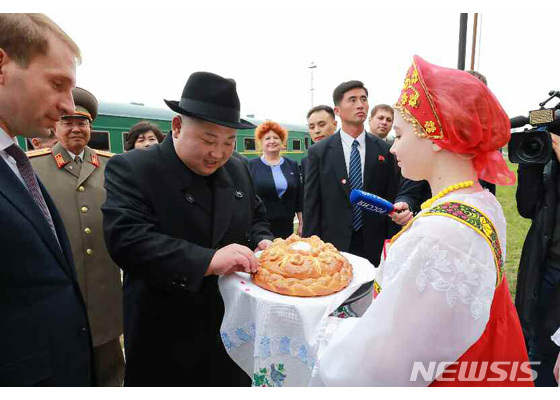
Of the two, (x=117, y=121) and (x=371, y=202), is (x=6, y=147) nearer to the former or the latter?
(x=371, y=202)

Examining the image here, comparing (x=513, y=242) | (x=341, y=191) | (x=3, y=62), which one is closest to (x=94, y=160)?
(x=3, y=62)

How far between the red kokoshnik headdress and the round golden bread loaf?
933 millimetres

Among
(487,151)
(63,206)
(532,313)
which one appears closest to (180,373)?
(63,206)

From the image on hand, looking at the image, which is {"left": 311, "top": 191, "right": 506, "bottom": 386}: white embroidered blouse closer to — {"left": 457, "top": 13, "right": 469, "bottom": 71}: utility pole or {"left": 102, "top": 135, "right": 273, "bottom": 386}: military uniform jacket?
{"left": 102, "top": 135, "right": 273, "bottom": 386}: military uniform jacket

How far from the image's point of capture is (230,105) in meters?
1.89

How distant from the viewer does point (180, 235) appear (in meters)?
1.91

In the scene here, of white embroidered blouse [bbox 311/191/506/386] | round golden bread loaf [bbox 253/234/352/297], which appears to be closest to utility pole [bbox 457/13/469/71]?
round golden bread loaf [bbox 253/234/352/297]

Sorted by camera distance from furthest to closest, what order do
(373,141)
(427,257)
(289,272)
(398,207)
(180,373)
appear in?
1. (373,141)
2. (398,207)
3. (180,373)
4. (289,272)
5. (427,257)

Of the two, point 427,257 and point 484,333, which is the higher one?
point 427,257

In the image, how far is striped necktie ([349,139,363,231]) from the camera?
3449 mm

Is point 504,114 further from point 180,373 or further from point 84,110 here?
point 84,110

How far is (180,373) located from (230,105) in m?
1.61

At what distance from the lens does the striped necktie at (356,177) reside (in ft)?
11.3

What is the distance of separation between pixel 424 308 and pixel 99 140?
894 cm
